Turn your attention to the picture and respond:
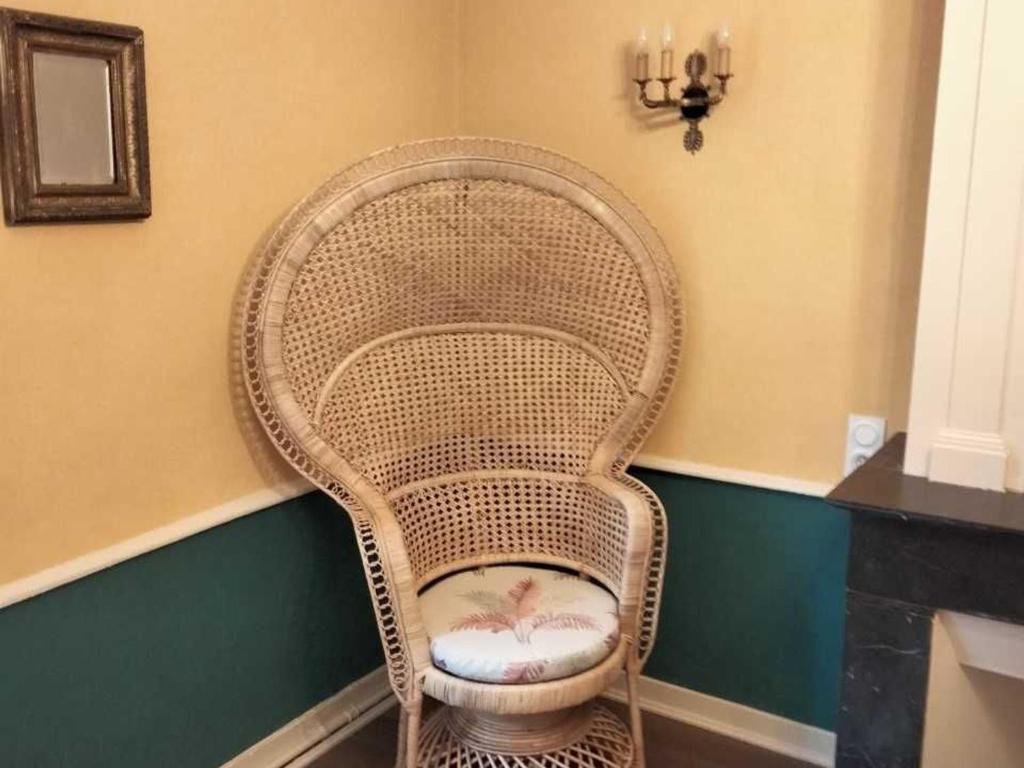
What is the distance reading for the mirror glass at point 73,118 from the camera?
5.07ft

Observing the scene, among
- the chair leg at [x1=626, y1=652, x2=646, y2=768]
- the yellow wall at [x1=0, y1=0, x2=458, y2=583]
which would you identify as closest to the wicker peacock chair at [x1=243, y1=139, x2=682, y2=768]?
the chair leg at [x1=626, y1=652, x2=646, y2=768]

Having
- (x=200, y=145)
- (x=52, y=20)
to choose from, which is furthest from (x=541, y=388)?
(x=52, y=20)

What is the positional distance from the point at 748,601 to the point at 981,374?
826 millimetres

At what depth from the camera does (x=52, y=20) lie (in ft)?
5.02

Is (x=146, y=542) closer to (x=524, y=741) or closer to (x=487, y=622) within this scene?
(x=487, y=622)

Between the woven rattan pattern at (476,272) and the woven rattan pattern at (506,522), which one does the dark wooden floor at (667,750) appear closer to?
the woven rattan pattern at (506,522)

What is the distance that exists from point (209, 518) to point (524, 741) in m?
0.76

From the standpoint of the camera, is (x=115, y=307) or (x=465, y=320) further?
(x=465, y=320)

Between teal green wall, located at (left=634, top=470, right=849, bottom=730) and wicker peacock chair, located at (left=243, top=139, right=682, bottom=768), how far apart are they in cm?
20

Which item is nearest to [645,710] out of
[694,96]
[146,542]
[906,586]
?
[906,586]

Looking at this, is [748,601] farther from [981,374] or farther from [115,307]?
[115,307]

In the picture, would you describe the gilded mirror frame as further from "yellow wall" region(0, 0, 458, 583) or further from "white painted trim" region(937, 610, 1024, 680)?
"white painted trim" region(937, 610, 1024, 680)

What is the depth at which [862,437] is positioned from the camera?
205 centimetres

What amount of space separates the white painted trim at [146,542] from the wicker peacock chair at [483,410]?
172mm
